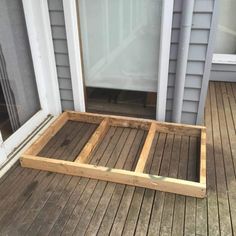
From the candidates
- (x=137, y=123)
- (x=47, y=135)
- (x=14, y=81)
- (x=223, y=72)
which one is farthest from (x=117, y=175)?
(x=223, y=72)

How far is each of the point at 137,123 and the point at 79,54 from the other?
0.95m

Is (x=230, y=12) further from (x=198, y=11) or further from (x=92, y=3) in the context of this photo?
(x=92, y=3)

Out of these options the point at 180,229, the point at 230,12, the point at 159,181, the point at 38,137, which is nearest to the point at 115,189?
the point at 159,181

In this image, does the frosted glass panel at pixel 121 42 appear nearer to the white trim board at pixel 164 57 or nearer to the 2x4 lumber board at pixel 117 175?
the white trim board at pixel 164 57

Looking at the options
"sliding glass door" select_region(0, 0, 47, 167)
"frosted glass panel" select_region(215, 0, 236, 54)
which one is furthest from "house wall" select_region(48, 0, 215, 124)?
"frosted glass panel" select_region(215, 0, 236, 54)

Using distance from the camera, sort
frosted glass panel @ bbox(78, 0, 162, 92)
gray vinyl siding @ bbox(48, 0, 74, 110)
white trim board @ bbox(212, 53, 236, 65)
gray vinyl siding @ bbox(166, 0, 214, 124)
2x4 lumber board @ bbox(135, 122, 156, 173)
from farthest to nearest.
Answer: white trim board @ bbox(212, 53, 236, 65)
gray vinyl siding @ bbox(48, 0, 74, 110)
frosted glass panel @ bbox(78, 0, 162, 92)
gray vinyl siding @ bbox(166, 0, 214, 124)
2x4 lumber board @ bbox(135, 122, 156, 173)

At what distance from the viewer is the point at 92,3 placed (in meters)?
2.51

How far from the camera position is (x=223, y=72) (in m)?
3.96

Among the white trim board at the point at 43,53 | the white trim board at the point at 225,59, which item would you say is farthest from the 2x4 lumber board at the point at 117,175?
the white trim board at the point at 225,59

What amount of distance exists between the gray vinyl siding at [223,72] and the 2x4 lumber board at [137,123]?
1758mm

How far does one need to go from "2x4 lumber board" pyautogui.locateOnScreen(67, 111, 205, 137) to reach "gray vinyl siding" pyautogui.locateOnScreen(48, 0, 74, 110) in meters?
0.19

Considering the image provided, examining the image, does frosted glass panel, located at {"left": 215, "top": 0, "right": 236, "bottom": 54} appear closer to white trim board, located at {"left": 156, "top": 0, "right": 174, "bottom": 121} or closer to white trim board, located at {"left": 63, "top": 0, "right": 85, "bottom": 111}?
white trim board, located at {"left": 156, "top": 0, "right": 174, "bottom": 121}

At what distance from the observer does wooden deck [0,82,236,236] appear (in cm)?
170

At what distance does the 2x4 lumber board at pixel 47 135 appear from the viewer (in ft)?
7.79
